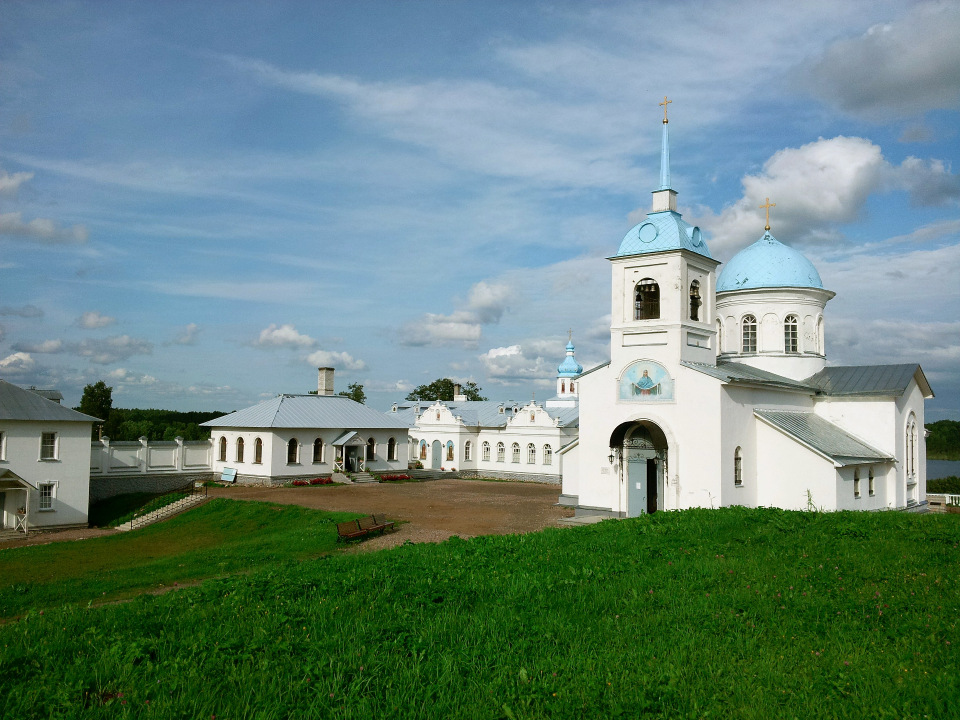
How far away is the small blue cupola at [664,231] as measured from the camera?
23156 millimetres

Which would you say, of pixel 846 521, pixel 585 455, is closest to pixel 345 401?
pixel 585 455

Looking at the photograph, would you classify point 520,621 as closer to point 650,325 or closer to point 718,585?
point 718,585

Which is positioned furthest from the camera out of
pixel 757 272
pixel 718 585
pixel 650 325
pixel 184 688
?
pixel 757 272

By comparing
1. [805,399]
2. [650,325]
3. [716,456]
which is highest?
[650,325]

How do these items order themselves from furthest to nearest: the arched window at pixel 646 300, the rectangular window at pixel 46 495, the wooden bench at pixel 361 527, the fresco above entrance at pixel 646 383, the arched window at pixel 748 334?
the arched window at pixel 748 334, the rectangular window at pixel 46 495, the arched window at pixel 646 300, the fresco above entrance at pixel 646 383, the wooden bench at pixel 361 527

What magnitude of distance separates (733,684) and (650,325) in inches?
689

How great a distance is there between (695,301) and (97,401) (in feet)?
177

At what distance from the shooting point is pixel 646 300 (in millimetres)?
23750

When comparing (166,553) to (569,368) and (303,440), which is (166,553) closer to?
(303,440)

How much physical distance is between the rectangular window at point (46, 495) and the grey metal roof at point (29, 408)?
2.72 metres

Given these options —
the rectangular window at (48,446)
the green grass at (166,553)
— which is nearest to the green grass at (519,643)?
the green grass at (166,553)

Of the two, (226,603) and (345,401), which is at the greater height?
(345,401)

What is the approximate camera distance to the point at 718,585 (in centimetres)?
983

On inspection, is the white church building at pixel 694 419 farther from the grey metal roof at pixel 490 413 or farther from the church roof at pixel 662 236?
the grey metal roof at pixel 490 413
